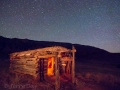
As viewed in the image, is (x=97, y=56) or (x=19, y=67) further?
(x=97, y=56)

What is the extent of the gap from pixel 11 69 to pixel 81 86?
33.6 ft

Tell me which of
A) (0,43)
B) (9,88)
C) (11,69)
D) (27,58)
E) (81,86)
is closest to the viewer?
(9,88)

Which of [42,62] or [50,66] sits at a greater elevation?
[42,62]

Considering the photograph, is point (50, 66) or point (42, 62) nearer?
point (42, 62)

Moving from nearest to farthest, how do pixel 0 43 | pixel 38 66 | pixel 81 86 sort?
pixel 81 86, pixel 38 66, pixel 0 43

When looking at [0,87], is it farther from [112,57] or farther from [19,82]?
[112,57]

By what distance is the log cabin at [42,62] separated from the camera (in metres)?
12.9

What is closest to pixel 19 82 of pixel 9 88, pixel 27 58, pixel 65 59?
pixel 9 88

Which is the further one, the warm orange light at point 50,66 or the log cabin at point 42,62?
the warm orange light at point 50,66

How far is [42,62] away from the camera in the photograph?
1451 centimetres

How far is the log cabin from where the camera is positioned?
1287 centimetres

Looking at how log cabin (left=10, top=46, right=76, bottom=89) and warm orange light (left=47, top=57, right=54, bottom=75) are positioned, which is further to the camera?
warm orange light (left=47, top=57, right=54, bottom=75)

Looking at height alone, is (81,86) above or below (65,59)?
below

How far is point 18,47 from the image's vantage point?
52.6 metres
